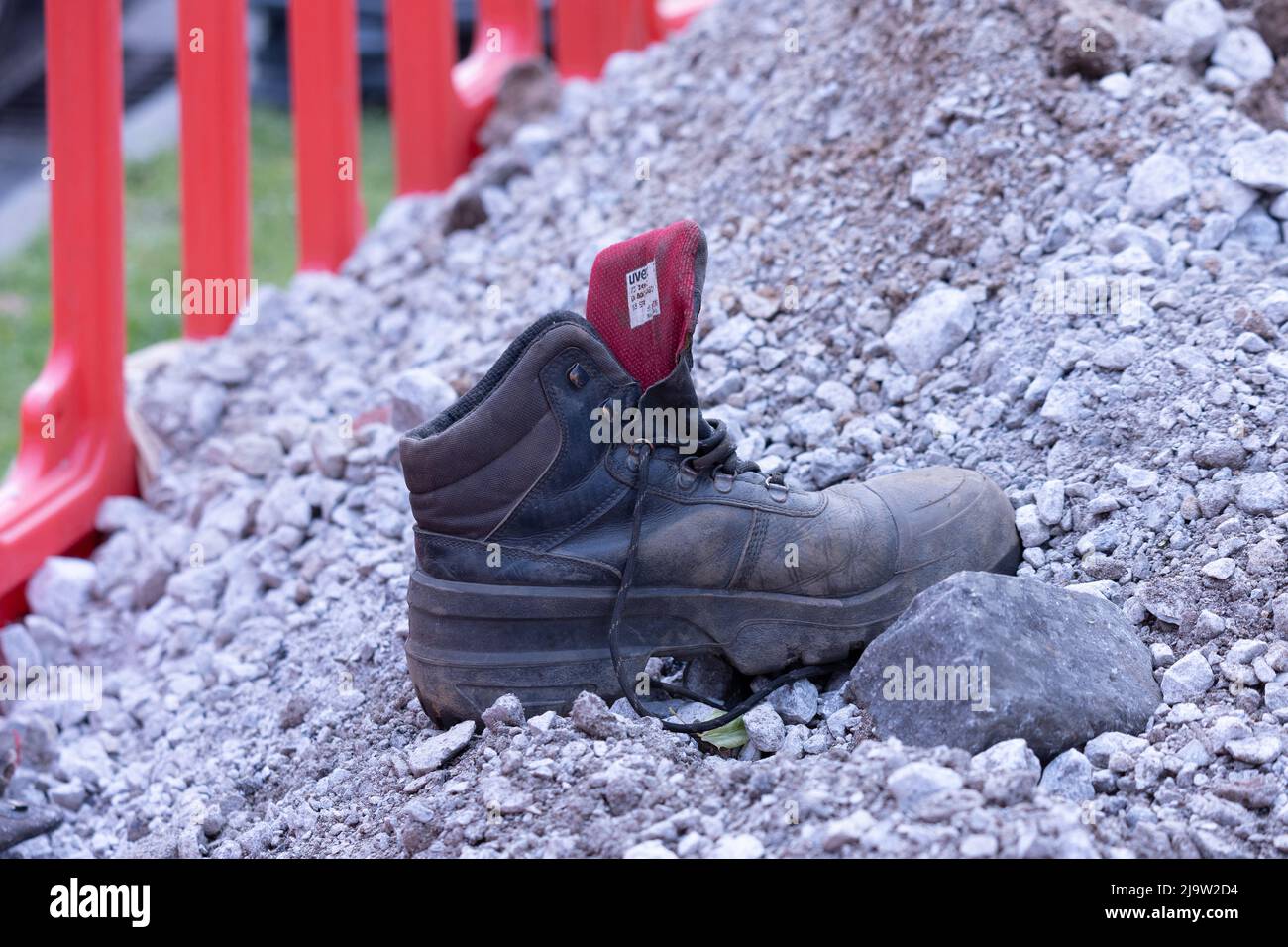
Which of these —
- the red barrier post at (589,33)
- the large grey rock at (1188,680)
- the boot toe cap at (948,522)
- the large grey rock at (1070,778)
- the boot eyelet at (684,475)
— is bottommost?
the large grey rock at (1070,778)

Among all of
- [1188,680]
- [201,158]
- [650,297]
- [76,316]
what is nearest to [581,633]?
[650,297]

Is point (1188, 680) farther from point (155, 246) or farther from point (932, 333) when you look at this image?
point (155, 246)

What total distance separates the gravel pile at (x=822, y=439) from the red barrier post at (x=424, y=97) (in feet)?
1.87

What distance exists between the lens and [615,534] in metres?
2.12

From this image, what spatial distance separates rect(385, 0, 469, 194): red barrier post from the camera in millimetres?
4523

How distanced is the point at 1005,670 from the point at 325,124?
9.94 feet

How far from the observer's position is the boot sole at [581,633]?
2109 mm

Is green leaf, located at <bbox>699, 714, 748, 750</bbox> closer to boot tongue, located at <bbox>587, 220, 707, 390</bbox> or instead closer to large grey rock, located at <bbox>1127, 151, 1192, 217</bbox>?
boot tongue, located at <bbox>587, 220, 707, 390</bbox>

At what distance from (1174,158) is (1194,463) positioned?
88 centimetres

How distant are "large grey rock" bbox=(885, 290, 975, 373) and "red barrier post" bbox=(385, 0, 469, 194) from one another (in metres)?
2.34

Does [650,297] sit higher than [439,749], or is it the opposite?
[650,297]

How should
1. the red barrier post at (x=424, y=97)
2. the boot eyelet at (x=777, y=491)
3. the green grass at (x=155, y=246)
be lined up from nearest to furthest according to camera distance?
the boot eyelet at (x=777, y=491)
the red barrier post at (x=424, y=97)
the green grass at (x=155, y=246)

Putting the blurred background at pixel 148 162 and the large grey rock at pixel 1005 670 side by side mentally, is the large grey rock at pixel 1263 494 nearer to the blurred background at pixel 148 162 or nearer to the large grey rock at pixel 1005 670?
the large grey rock at pixel 1005 670

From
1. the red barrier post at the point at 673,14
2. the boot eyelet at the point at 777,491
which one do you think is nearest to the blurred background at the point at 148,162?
the red barrier post at the point at 673,14
